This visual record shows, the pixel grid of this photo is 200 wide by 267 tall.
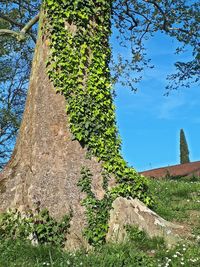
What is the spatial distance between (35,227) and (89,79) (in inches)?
131

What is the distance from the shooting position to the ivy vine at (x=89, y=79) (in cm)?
891

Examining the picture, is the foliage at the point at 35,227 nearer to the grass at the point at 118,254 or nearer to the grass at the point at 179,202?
the grass at the point at 118,254

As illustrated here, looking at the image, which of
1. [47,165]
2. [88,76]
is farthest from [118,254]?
[88,76]

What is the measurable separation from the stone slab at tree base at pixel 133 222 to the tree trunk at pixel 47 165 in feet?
1.59

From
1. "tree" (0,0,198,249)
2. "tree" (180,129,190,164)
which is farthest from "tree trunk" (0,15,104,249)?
"tree" (180,129,190,164)

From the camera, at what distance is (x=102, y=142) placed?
889 centimetres

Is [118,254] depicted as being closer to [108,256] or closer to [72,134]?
[108,256]

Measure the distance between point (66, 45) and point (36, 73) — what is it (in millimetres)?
1009

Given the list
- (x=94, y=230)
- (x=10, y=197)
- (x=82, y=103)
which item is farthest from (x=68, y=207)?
(x=82, y=103)

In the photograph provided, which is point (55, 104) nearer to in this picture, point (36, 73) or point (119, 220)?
point (36, 73)

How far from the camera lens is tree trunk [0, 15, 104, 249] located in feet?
28.4

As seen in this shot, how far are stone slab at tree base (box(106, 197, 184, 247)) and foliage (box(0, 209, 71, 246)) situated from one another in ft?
Answer: 3.02

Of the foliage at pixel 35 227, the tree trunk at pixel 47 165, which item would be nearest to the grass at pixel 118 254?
the foliage at pixel 35 227

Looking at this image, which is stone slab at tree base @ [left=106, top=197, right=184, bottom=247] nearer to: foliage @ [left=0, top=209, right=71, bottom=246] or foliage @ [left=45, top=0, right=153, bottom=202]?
foliage @ [left=45, top=0, right=153, bottom=202]
